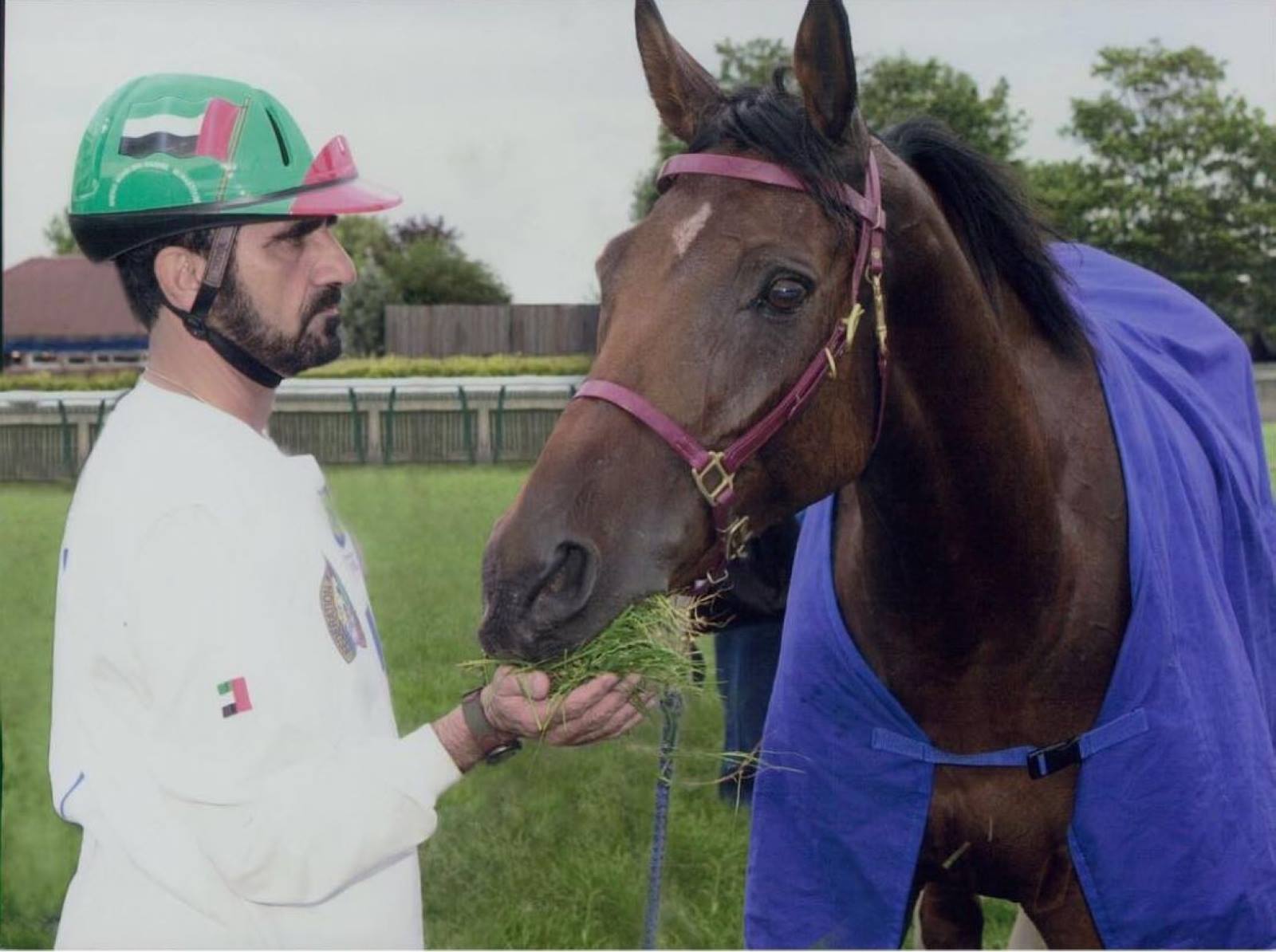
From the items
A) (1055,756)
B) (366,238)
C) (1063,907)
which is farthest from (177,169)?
(366,238)

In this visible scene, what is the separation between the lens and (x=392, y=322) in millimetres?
7016

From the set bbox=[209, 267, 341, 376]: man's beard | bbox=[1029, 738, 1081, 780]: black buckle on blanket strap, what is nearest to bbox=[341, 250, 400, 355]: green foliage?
bbox=[1029, 738, 1081, 780]: black buckle on blanket strap

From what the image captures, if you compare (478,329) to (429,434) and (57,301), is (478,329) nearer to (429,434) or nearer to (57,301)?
(429,434)

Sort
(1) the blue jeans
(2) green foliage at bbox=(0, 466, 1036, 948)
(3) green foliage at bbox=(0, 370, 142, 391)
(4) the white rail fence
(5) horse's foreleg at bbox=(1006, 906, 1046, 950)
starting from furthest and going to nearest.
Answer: (4) the white rail fence < (3) green foliage at bbox=(0, 370, 142, 391) < (1) the blue jeans < (2) green foliage at bbox=(0, 466, 1036, 948) < (5) horse's foreleg at bbox=(1006, 906, 1046, 950)

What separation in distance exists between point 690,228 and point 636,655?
62 cm

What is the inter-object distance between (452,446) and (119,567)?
6.42 metres

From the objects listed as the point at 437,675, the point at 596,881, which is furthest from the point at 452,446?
the point at 596,881

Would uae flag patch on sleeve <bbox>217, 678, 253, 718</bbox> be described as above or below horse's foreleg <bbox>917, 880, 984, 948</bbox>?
above

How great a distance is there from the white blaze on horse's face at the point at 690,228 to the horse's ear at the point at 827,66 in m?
0.24

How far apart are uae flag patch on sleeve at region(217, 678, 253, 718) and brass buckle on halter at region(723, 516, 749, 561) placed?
2.57 feet

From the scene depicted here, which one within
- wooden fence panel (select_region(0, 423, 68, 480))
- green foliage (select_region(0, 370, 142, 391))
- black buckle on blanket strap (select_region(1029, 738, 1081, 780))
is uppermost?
green foliage (select_region(0, 370, 142, 391))

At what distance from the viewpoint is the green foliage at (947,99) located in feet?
47.4

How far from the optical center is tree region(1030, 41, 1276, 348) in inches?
569

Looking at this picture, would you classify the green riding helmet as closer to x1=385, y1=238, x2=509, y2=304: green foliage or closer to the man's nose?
Answer: the man's nose
